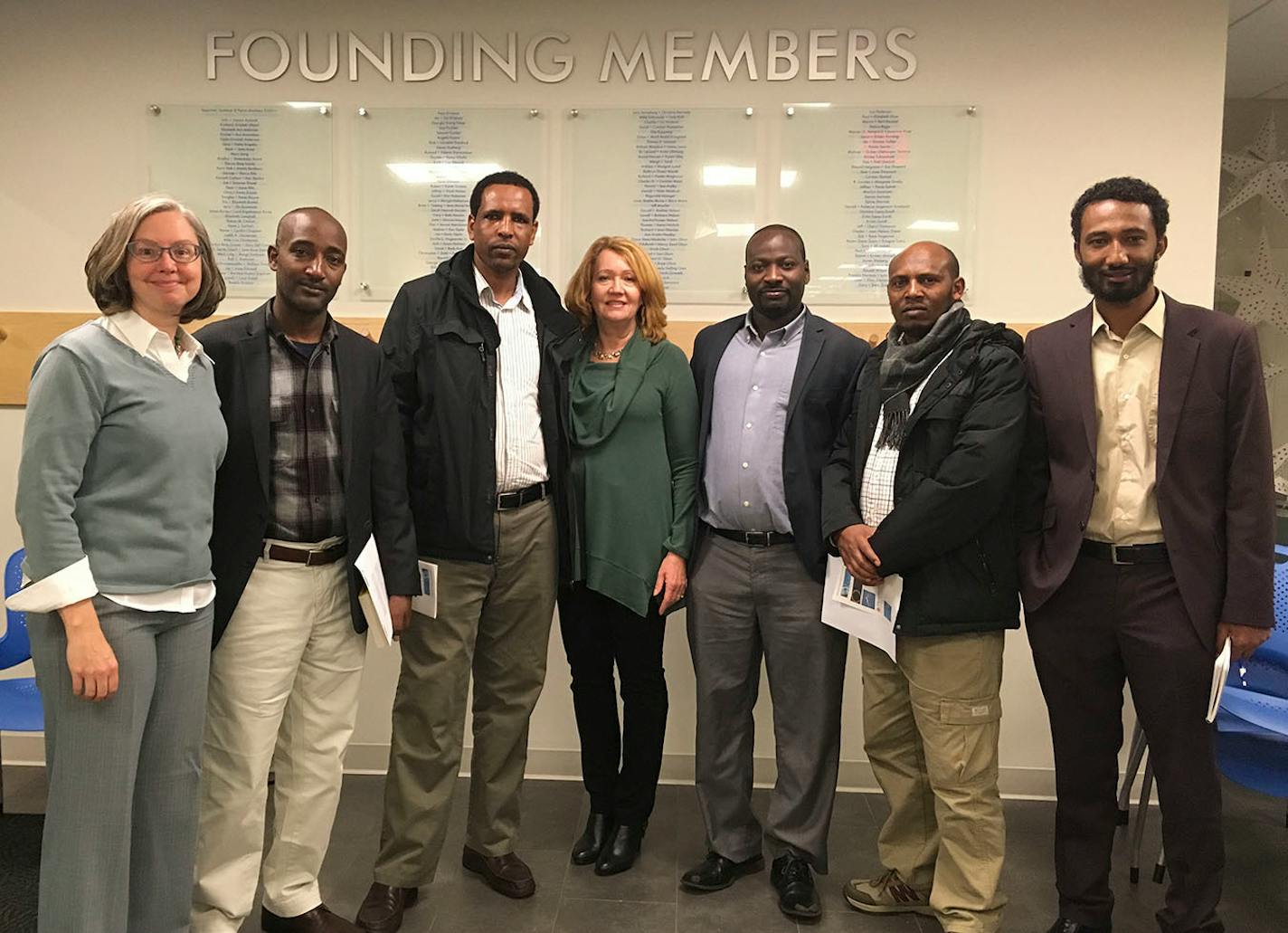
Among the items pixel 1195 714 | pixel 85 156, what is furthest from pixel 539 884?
pixel 85 156

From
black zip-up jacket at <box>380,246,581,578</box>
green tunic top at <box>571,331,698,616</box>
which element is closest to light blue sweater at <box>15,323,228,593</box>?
black zip-up jacket at <box>380,246,581,578</box>

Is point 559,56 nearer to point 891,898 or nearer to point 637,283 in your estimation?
point 637,283

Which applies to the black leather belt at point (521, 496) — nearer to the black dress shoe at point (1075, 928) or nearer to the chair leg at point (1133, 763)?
the black dress shoe at point (1075, 928)

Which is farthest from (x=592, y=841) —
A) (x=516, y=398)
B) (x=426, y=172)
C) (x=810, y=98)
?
(x=810, y=98)

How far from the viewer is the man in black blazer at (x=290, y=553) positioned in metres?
1.96

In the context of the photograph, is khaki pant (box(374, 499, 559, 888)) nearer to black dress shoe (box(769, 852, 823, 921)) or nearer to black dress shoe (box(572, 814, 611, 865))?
black dress shoe (box(572, 814, 611, 865))

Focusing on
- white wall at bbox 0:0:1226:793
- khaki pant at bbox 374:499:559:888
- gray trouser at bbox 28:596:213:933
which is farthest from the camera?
white wall at bbox 0:0:1226:793

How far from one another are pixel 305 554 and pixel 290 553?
0.10 ft

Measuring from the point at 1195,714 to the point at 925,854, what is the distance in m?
0.80

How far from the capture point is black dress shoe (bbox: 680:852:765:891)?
2479 millimetres

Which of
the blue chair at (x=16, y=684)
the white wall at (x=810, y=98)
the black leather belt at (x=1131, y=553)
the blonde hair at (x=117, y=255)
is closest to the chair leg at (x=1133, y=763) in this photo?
the white wall at (x=810, y=98)

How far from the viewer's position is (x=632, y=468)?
238cm

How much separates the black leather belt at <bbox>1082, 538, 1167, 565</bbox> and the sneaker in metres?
1.07

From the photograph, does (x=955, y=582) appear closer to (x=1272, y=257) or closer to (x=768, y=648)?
(x=768, y=648)
